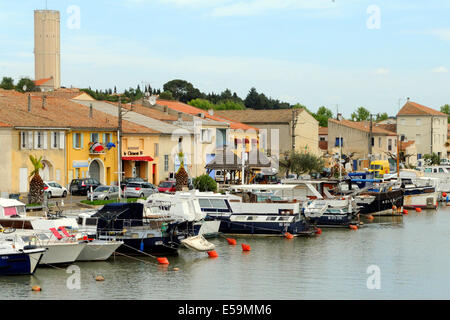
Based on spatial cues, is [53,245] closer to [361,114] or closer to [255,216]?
[255,216]

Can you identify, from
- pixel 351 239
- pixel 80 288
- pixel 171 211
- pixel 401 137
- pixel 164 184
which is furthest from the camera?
pixel 401 137

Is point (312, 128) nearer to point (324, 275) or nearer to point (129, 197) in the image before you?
point (129, 197)

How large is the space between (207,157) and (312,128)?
29.4 meters

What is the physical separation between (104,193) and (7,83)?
305 feet

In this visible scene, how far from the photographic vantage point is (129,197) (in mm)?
59031

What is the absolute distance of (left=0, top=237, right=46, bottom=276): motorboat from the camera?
108 feet

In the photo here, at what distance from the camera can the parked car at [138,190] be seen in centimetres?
5909

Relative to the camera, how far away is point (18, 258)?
32844 millimetres

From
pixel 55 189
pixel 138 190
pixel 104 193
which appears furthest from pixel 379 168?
pixel 55 189

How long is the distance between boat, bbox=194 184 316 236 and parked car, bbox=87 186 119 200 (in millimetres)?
9834

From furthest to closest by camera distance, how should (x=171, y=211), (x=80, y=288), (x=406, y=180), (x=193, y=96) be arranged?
1. (x=193, y=96)
2. (x=406, y=180)
3. (x=171, y=211)
4. (x=80, y=288)

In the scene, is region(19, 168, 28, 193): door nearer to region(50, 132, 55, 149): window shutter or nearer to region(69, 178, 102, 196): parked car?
region(69, 178, 102, 196): parked car
